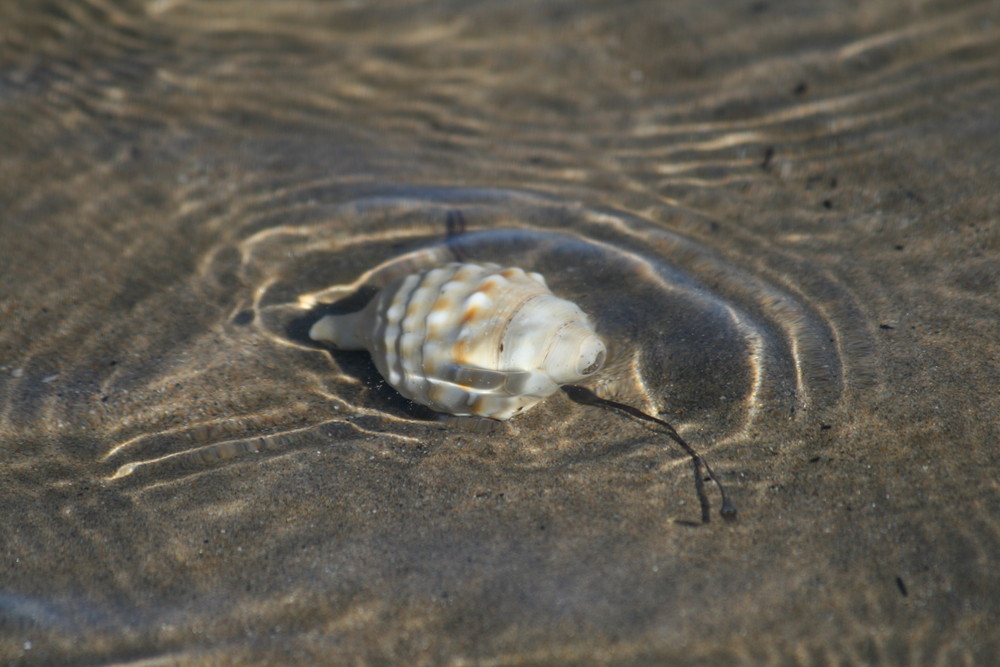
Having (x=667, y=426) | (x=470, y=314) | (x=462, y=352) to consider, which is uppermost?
(x=470, y=314)

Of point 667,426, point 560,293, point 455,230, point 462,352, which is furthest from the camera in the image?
point 455,230

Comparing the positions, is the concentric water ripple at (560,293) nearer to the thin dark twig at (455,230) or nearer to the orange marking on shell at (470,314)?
the thin dark twig at (455,230)

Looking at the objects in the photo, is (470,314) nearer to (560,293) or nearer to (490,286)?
(490,286)

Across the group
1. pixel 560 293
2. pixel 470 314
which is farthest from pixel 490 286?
pixel 560 293

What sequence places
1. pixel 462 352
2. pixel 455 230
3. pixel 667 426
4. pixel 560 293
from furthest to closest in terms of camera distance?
pixel 455 230
pixel 560 293
pixel 667 426
pixel 462 352

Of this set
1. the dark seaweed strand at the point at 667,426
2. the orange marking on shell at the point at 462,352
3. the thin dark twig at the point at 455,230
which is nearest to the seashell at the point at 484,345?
the orange marking on shell at the point at 462,352

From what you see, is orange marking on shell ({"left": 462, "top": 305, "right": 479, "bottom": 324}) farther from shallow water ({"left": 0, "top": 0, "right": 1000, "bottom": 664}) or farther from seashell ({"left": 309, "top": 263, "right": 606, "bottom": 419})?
shallow water ({"left": 0, "top": 0, "right": 1000, "bottom": 664})

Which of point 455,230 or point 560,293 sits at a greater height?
point 455,230
